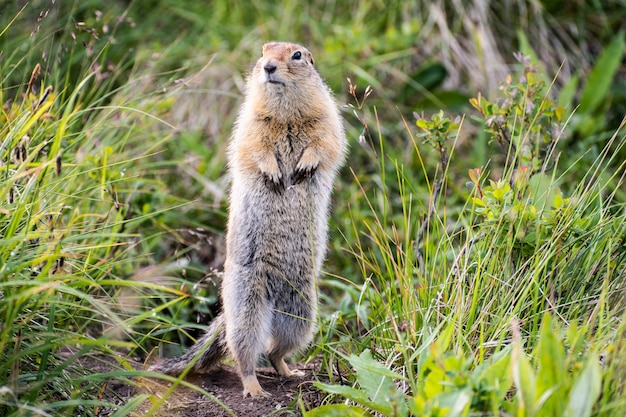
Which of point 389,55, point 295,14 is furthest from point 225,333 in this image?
point 295,14

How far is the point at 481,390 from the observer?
8.79 feet

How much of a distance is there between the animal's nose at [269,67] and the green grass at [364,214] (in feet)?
1.92

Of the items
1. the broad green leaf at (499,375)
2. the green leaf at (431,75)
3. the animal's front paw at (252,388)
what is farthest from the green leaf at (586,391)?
the green leaf at (431,75)

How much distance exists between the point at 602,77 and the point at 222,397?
185 inches

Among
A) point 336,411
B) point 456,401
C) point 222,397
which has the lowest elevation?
point 222,397

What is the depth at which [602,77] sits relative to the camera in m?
6.85

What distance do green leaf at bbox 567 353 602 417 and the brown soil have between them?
1.24 meters

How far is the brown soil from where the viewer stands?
12.0ft

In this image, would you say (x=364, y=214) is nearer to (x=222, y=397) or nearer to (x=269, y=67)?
(x=269, y=67)

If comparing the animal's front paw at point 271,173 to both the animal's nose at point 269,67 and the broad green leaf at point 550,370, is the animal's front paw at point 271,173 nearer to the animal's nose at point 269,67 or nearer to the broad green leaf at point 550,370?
the animal's nose at point 269,67

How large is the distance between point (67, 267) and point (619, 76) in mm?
5863

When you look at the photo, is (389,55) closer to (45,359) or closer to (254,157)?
(254,157)

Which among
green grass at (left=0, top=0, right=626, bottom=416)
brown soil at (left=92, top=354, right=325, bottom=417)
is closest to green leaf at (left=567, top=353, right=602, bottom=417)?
green grass at (left=0, top=0, right=626, bottom=416)

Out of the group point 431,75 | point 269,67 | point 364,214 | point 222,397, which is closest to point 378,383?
point 222,397
